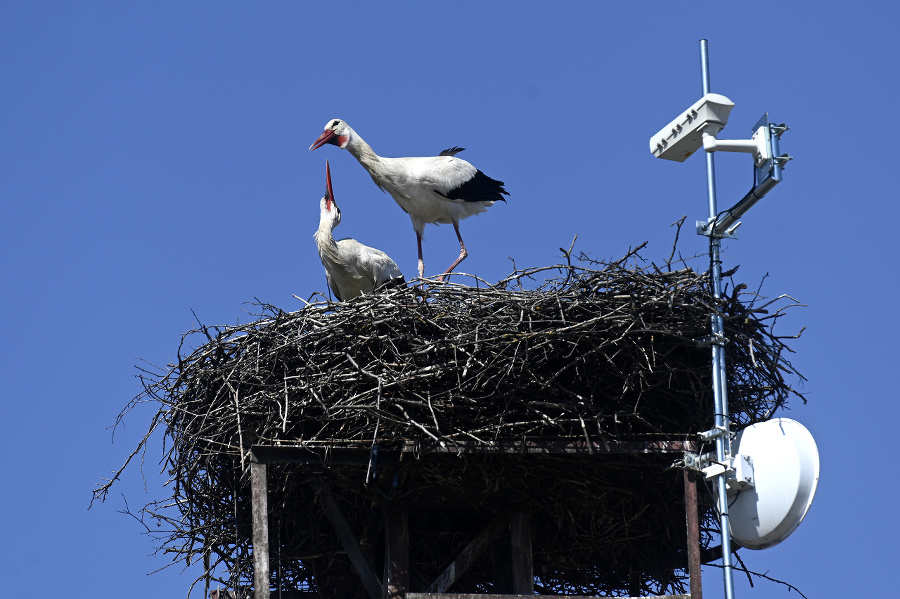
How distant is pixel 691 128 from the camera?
742cm

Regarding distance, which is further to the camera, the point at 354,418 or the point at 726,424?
the point at 354,418

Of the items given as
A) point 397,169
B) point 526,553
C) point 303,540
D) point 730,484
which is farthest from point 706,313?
point 397,169

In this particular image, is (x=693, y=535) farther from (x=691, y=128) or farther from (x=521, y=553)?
(x=691, y=128)

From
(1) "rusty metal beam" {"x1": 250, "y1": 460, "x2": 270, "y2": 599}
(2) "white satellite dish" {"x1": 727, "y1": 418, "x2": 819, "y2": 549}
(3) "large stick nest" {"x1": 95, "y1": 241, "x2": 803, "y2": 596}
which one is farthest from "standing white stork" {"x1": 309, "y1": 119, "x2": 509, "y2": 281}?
(2) "white satellite dish" {"x1": 727, "y1": 418, "x2": 819, "y2": 549}

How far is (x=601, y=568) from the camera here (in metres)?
9.41

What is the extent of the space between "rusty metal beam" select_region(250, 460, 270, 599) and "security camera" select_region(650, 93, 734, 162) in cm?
296

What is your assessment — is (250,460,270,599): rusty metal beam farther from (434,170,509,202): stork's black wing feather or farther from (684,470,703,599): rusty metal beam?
(434,170,509,202): stork's black wing feather

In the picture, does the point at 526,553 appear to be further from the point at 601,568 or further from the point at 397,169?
the point at 397,169

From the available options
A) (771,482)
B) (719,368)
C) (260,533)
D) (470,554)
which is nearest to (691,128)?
(719,368)

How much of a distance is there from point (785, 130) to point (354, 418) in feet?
9.82

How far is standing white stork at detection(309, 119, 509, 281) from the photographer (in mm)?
11680

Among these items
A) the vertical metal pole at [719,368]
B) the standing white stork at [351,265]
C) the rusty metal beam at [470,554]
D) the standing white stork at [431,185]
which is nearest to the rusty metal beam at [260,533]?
the rusty metal beam at [470,554]

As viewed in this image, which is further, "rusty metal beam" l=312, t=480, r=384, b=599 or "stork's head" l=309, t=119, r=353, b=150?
"stork's head" l=309, t=119, r=353, b=150

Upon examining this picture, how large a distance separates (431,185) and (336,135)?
1.14m
